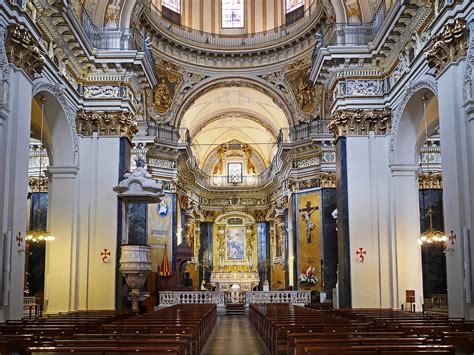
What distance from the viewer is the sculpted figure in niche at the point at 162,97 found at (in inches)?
1054

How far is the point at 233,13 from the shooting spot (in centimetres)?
2902

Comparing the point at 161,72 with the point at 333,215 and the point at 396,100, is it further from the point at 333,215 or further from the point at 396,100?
the point at 396,100

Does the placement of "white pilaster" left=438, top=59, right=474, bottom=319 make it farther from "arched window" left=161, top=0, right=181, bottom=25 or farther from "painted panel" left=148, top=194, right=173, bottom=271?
"arched window" left=161, top=0, right=181, bottom=25

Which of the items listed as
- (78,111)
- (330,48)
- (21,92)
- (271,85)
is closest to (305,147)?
(271,85)

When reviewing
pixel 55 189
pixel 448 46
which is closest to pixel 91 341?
pixel 448 46

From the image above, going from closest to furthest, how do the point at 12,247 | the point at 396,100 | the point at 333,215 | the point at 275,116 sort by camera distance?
the point at 12,247 < the point at 396,100 < the point at 333,215 < the point at 275,116

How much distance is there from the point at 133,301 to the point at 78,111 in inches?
194

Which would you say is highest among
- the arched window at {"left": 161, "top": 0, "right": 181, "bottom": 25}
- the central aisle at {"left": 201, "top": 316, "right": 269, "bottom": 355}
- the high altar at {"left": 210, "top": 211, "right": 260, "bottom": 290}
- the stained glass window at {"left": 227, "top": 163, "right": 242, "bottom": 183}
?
the arched window at {"left": 161, "top": 0, "right": 181, "bottom": 25}

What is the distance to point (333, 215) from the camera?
23.1 m

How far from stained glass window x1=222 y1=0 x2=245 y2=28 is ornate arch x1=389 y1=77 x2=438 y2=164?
1454cm

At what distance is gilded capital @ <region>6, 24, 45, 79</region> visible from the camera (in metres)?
10.7

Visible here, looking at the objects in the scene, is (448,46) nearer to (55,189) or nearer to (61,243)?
(55,189)

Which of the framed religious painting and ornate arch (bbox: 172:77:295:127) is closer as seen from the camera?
ornate arch (bbox: 172:77:295:127)

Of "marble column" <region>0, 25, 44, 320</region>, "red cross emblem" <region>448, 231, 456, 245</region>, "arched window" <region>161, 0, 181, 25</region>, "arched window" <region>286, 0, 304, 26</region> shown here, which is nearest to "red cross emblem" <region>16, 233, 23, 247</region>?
"marble column" <region>0, 25, 44, 320</region>
